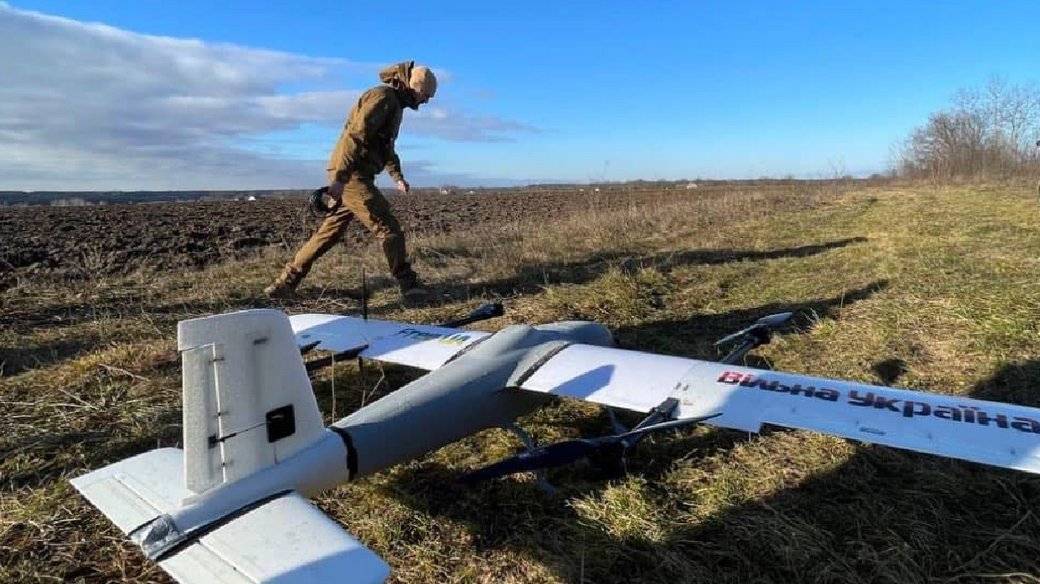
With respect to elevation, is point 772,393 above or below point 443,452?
above

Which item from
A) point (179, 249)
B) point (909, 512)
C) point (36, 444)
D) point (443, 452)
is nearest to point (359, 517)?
point (443, 452)

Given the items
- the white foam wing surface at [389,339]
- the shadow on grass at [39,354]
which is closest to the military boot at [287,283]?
the shadow on grass at [39,354]

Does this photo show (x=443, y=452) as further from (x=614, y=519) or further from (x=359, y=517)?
(x=614, y=519)

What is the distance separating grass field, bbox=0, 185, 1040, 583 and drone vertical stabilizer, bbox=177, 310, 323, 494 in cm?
84

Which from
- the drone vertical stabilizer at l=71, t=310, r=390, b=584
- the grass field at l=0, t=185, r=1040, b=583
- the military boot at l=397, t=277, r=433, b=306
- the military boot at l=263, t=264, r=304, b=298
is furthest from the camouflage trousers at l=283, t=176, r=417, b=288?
the drone vertical stabilizer at l=71, t=310, r=390, b=584

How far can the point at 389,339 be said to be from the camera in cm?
514

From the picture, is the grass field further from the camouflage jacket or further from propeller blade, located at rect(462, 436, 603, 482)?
the camouflage jacket

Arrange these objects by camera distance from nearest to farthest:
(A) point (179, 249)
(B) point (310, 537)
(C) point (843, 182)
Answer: (B) point (310, 537) → (A) point (179, 249) → (C) point (843, 182)

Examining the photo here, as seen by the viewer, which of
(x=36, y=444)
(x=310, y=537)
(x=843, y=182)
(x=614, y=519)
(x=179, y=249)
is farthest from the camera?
(x=843, y=182)

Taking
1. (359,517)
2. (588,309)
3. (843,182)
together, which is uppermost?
(843,182)

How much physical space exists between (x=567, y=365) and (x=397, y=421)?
1294 millimetres

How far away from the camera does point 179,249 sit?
16.0 m

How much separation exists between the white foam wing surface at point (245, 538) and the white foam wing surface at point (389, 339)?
1.89 metres

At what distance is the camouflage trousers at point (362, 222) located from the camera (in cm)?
763
